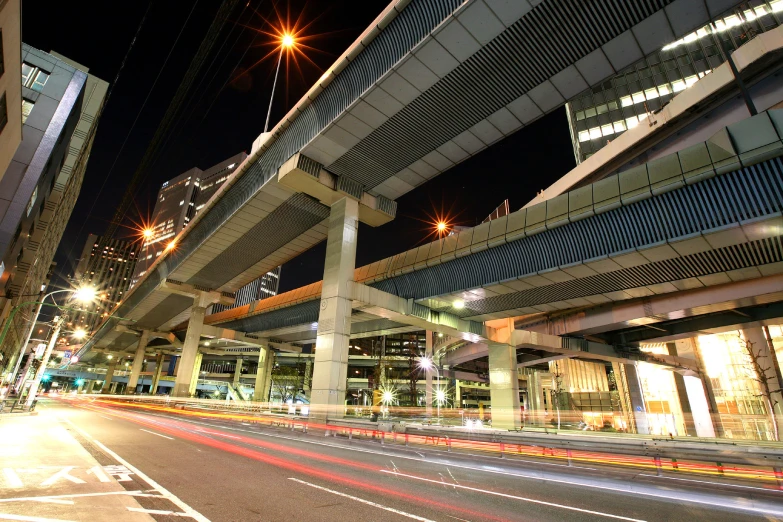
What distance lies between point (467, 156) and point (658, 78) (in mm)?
56887

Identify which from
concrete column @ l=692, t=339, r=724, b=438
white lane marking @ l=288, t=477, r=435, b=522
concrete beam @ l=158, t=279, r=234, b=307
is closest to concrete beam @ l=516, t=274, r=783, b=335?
concrete column @ l=692, t=339, r=724, b=438

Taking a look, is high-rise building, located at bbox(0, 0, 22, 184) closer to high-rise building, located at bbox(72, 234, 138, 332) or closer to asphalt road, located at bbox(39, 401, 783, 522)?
asphalt road, located at bbox(39, 401, 783, 522)

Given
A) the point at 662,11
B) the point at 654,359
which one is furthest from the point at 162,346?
the point at 662,11

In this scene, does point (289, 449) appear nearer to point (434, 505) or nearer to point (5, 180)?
point (434, 505)

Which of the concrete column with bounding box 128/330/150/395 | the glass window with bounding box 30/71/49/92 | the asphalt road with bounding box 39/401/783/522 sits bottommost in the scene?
the asphalt road with bounding box 39/401/783/522

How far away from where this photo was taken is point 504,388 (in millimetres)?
27172

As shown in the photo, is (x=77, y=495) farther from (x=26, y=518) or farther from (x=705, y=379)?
(x=705, y=379)

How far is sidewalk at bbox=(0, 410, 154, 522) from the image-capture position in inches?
201

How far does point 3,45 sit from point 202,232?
17.9 m

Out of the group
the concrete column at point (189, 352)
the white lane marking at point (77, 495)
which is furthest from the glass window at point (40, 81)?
the white lane marking at point (77, 495)

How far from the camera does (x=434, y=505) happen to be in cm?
648

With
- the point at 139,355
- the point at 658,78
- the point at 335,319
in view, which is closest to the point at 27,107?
the point at 335,319

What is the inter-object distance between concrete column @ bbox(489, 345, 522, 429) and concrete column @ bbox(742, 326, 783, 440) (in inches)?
748

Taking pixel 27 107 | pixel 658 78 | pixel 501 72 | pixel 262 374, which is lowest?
pixel 262 374
